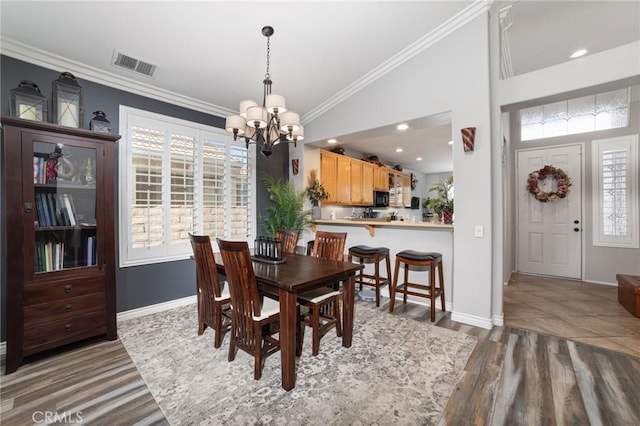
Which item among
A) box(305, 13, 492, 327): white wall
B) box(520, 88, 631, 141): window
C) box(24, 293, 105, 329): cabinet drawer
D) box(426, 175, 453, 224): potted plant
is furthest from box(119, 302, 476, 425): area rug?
box(520, 88, 631, 141): window

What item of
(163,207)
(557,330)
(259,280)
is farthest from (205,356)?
(557,330)

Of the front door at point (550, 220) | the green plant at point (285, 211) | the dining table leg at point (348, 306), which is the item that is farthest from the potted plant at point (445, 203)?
the front door at point (550, 220)

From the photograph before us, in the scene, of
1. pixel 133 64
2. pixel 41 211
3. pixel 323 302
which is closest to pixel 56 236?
pixel 41 211

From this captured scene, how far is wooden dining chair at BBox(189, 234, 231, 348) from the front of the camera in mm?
2336

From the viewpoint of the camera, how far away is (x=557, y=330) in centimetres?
284

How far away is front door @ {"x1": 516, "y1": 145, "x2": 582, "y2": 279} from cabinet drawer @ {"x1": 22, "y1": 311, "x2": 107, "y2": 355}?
6603 mm

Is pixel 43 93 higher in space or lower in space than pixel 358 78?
lower

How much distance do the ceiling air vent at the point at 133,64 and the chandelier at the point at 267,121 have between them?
1.25 m

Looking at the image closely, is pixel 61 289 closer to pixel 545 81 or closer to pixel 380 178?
pixel 545 81

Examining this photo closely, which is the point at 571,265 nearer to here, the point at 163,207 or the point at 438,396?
the point at 438,396

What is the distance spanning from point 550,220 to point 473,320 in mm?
3384

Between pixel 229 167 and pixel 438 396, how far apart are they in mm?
3646

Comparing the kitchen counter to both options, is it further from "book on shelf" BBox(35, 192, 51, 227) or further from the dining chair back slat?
"book on shelf" BBox(35, 192, 51, 227)

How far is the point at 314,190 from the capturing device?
15.4 feet
